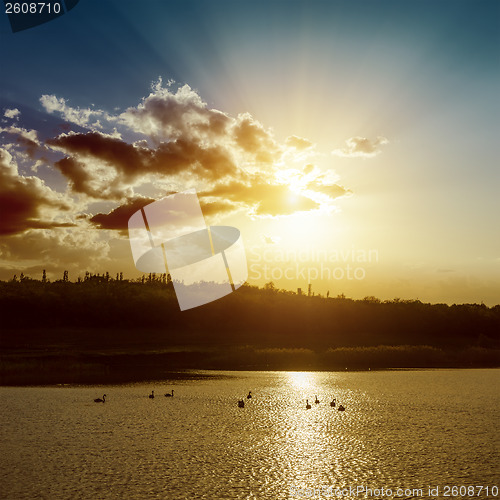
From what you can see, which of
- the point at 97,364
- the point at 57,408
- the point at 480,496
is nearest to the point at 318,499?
the point at 480,496

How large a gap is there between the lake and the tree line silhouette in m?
17.6

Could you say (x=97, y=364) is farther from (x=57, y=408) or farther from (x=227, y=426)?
(x=227, y=426)

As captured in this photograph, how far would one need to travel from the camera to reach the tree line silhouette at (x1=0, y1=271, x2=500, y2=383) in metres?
55.2

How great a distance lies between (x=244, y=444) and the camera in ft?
59.3

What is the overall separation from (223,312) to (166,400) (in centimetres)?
8655

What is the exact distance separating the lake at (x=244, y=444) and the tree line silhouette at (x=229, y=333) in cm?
1764

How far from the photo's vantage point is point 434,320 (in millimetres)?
118250

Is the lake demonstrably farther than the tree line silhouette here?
No

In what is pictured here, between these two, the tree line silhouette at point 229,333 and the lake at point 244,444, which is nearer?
the lake at point 244,444

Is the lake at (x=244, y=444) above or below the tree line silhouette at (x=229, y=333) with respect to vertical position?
below

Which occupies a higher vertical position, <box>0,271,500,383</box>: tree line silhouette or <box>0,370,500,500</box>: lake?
<box>0,271,500,383</box>: tree line silhouette

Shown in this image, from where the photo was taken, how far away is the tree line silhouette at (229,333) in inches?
2175

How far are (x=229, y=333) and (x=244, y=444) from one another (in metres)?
85.4

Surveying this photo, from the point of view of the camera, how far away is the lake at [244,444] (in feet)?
44.3
